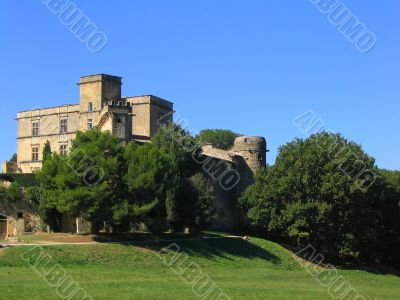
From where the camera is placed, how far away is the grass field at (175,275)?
29.7 meters

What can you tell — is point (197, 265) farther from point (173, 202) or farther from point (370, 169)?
point (370, 169)

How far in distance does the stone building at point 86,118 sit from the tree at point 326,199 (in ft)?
46.5

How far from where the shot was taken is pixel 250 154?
67625 millimetres

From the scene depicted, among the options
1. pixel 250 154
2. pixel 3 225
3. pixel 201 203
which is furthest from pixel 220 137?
pixel 3 225

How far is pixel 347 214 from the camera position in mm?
52781

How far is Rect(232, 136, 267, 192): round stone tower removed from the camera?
220 ft

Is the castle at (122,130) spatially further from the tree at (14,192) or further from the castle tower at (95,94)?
the tree at (14,192)

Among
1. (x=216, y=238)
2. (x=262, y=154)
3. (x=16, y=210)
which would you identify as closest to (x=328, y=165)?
(x=216, y=238)

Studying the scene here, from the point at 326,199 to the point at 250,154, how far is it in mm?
15826

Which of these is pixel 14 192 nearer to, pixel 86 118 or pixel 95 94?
pixel 86 118

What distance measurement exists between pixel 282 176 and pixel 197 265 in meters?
15.2

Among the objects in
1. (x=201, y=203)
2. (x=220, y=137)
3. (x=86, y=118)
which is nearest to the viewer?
(x=201, y=203)

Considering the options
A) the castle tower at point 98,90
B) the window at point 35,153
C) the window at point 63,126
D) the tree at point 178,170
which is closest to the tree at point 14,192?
the tree at point 178,170

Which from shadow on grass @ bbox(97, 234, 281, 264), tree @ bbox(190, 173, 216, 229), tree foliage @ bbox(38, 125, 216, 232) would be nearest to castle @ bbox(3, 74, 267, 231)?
tree @ bbox(190, 173, 216, 229)
